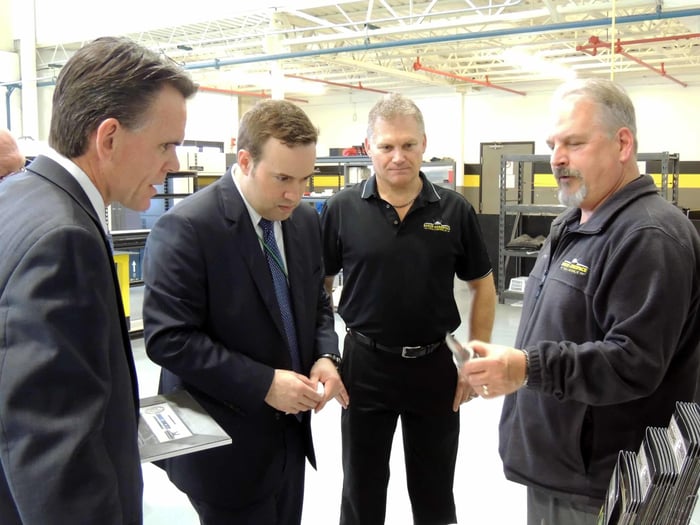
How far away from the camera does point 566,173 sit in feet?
5.12

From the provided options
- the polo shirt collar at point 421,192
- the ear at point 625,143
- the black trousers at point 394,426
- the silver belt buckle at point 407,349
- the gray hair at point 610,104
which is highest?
the gray hair at point 610,104

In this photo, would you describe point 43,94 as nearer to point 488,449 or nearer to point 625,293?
point 488,449

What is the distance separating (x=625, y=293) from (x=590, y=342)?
133 millimetres

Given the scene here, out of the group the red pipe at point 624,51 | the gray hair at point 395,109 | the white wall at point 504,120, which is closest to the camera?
the gray hair at point 395,109

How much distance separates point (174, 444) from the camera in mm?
1243

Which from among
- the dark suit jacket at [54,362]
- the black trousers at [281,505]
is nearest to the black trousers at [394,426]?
the black trousers at [281,505]

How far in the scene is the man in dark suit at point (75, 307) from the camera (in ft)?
2.82

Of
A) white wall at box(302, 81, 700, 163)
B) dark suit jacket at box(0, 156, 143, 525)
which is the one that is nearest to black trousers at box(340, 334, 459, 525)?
dark suit jacket at box(0, 156, 143, 525)

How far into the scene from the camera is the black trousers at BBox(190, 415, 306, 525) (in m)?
1.57

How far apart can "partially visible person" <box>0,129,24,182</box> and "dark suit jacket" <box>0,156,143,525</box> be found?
257 centimetres

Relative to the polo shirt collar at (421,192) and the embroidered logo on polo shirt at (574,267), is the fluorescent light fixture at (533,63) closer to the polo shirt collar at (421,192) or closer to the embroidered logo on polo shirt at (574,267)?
A: the polo shirt collar at (421,192)

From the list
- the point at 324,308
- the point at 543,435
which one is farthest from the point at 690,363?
the point at 324,308

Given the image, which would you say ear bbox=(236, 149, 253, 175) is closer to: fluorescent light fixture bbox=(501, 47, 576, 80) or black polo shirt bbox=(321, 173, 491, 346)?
black polo shirt bbox=(321, 173, 491, 346)

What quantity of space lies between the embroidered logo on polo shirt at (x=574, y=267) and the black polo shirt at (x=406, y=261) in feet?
2.39
